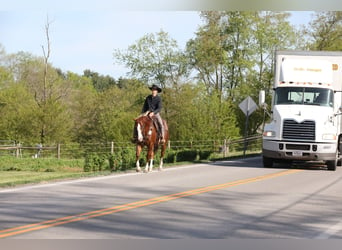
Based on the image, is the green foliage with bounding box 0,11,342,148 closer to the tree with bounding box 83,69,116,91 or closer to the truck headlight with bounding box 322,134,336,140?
the truck headlight with bounding box 322,134,336,140

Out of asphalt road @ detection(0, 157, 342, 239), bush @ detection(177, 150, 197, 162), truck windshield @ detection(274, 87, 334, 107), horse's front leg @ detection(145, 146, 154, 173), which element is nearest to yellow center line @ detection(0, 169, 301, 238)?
asphalt road @ detection(0, 157, 342, 239)

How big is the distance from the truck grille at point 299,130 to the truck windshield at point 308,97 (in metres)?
1.06

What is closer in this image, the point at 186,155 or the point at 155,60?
the point at 186,155

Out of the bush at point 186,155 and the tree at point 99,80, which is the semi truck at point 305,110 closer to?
the bush at point 186,155

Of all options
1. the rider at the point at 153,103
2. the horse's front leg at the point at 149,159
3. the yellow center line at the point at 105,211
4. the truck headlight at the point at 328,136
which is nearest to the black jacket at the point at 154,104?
the rider at the point at 153,103

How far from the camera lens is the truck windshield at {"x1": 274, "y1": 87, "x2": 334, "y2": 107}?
2369 cm

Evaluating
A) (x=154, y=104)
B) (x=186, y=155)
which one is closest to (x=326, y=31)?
(x=186, y=155)

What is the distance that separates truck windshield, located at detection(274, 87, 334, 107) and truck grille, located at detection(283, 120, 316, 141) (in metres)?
1.06

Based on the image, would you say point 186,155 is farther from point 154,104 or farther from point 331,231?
point 331,231

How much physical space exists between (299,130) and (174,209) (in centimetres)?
1217

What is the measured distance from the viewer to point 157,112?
2091cm

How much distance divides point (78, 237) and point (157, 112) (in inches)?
481

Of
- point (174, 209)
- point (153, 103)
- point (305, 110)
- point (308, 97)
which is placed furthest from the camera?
point (308, 97)

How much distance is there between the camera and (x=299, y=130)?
75.4 feet
